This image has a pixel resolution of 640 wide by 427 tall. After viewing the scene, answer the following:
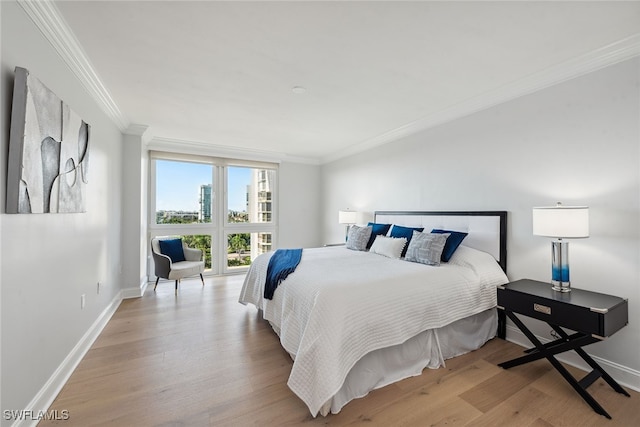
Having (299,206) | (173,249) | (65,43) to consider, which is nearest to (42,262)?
(65,43)

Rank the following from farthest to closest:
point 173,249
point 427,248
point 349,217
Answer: point 349,217
point 173,249
point 427,248

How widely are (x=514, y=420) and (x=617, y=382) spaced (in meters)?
1.12

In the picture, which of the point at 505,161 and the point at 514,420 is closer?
the point at 514,420

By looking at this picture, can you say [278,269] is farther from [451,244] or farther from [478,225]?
[478,225]

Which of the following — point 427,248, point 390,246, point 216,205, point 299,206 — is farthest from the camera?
point 299,206

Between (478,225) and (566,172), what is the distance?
89cm

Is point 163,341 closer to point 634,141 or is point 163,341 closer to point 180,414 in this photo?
point 180,414

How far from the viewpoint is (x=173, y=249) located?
452 cm

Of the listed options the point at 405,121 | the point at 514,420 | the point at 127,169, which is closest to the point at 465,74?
the point at 405,121

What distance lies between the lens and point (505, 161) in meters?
2.80

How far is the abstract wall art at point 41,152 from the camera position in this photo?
4.67ft

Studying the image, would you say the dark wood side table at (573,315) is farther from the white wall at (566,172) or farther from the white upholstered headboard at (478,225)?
the white upholstered headboard at (478,225)

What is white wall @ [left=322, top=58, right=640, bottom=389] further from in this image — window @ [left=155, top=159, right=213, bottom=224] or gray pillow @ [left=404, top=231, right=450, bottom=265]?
window @ [left=155, top=159, right=213, bottom=224]

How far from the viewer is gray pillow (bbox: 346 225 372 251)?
3.79m
